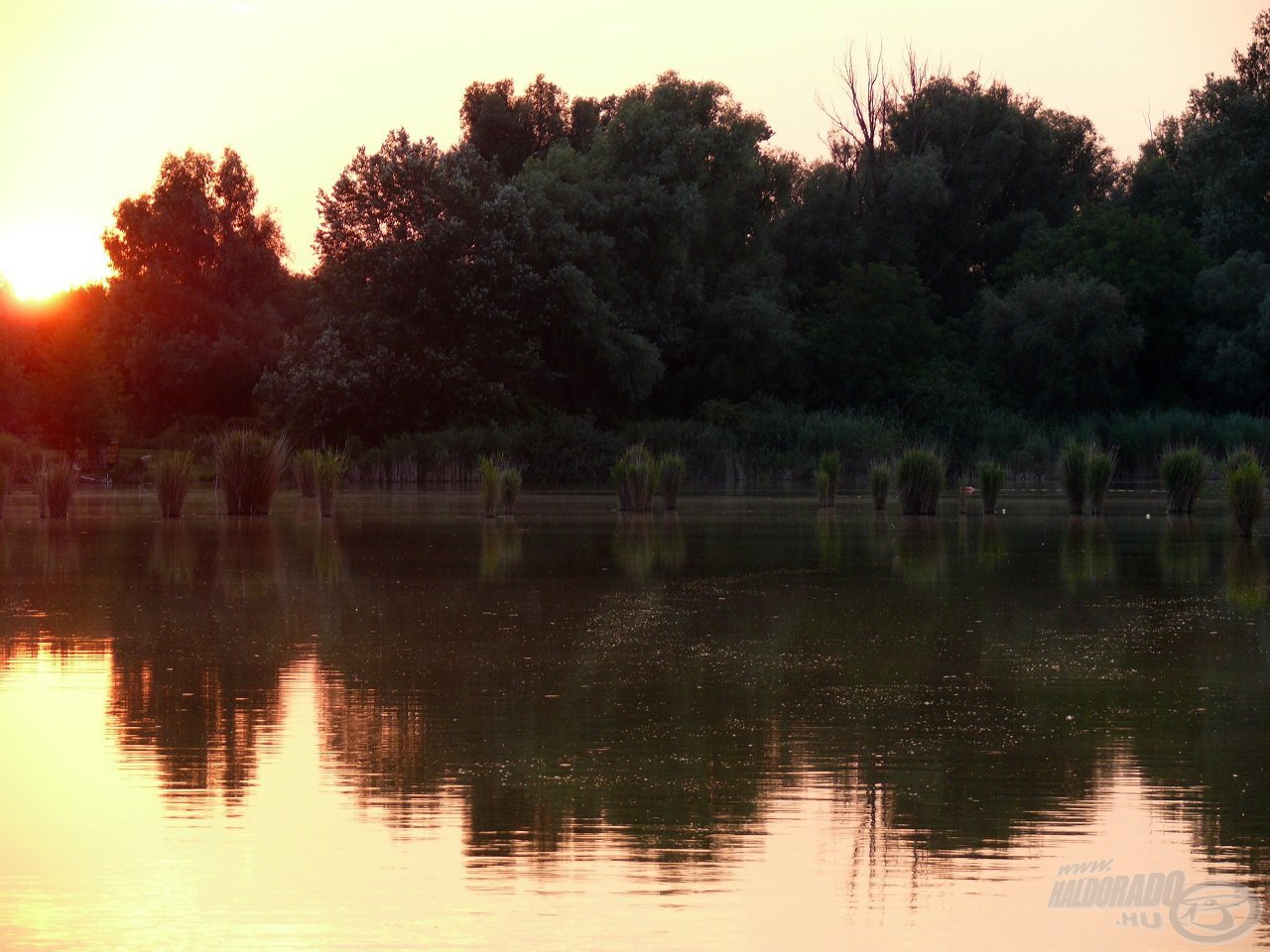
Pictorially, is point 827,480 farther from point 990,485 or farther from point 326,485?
point 326,485

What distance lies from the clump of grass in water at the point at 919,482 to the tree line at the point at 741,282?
59.0 feet

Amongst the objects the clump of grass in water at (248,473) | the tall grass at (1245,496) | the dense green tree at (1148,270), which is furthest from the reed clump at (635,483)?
the dense green tree at (1148,270)

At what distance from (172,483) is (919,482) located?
500 inches

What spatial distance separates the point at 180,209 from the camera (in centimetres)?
7862

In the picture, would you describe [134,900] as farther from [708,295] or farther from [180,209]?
[180,209]

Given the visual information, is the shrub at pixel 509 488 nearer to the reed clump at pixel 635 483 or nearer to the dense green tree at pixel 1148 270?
the reed clump at pixel 635 483

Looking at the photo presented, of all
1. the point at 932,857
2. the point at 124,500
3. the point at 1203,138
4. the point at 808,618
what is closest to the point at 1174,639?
the point at 808,618

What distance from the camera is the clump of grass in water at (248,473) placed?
31016 millimetres

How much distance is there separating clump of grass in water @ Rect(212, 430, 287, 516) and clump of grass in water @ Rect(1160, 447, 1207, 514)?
15.8 meters

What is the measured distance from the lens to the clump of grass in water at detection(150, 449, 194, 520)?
1172 inches

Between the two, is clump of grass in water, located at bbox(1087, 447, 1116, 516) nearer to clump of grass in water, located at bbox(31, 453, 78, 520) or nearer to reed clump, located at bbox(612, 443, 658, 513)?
reed clump, located at bbox(612, 443, 658, 513)

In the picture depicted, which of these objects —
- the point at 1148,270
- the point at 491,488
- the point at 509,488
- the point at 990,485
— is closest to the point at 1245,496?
the point at 990,485

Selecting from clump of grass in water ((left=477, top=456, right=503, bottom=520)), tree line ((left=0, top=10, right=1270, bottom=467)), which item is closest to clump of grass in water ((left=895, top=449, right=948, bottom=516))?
clump of grass in water ((left=477, top=456, right=503, bottom=520))

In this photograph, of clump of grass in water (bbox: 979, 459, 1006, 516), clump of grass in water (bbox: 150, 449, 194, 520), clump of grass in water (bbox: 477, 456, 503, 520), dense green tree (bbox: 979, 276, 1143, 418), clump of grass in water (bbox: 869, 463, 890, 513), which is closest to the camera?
clump of grass in water (bbox: 150, 449, 194, 520)
